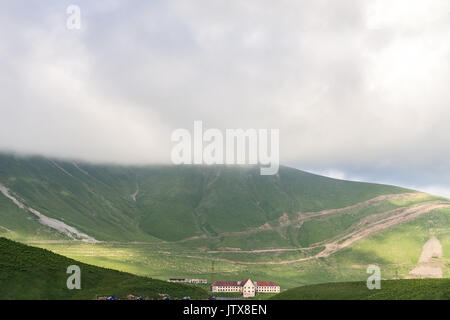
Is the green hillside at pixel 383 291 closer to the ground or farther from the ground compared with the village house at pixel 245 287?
farther from the ground

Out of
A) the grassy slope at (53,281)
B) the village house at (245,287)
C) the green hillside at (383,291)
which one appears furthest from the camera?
the village house at (245,287)

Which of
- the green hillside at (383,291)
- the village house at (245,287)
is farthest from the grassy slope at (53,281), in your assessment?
the village house at (245,287)

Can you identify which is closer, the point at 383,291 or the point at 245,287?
the point at 383,291

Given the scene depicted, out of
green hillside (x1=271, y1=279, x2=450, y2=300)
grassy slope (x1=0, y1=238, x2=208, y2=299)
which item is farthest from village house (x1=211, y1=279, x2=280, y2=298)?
green hillside (x1=271, y1=279, x2=450, y2=300)

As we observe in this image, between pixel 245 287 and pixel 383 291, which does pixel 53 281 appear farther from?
pixel 245 287

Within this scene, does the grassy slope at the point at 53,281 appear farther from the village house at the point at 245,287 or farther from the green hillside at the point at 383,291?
the village house at the point at 245,287

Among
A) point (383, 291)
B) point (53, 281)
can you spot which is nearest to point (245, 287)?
point (383, 291)
